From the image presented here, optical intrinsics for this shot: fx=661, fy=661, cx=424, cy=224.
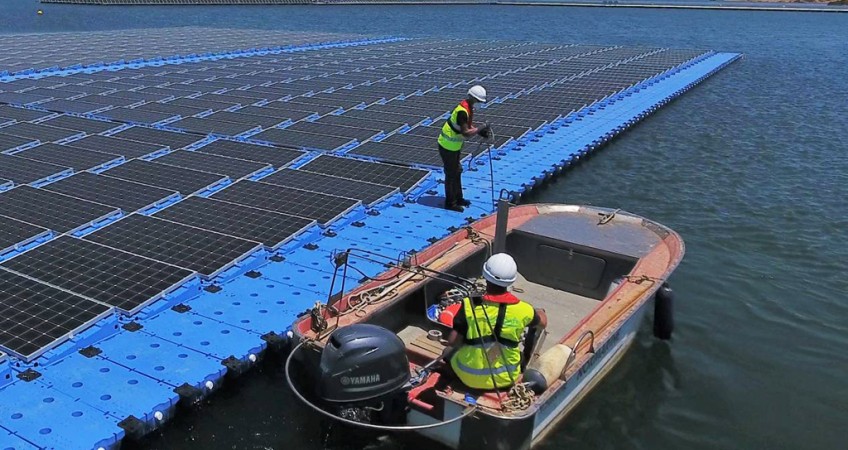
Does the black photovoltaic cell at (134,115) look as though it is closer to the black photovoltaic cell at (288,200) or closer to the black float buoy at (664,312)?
the black photovoltaic cell at (288,200)

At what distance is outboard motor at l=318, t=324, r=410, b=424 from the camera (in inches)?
226

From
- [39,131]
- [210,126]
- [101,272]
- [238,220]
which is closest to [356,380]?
[101,272]

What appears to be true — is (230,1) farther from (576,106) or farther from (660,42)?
(576,106)

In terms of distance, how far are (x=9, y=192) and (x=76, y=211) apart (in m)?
1.91

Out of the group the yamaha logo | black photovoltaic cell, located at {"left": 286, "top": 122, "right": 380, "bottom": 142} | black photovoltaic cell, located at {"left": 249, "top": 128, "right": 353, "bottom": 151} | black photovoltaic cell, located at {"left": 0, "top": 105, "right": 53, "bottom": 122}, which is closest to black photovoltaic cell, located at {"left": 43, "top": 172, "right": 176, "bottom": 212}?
black photovoltaic cell, located at {"left": 249, "top": 128, "right": 353, "bottom": 151}

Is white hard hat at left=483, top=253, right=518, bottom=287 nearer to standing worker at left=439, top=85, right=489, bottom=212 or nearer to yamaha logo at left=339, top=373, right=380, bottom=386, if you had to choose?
yamaha logo at left=339, top=373, right=380, bottom=386

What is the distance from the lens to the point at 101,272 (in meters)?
9.09

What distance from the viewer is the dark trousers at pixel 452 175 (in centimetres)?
1179

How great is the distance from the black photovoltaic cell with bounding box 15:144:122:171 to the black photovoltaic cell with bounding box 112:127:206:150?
141 centimetres

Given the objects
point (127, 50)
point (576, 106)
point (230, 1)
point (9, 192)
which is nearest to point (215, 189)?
point (9, 192)

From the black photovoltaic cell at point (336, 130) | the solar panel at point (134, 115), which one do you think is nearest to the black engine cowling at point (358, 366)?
the black photovoltaic cell at point (336, 130)

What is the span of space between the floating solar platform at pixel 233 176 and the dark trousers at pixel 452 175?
341 mm

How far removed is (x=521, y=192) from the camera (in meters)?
13.6

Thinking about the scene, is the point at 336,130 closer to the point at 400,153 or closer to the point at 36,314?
the point at 400,153
